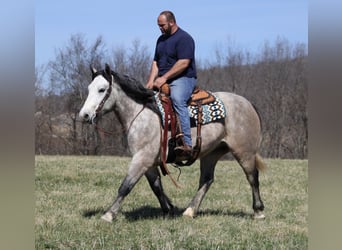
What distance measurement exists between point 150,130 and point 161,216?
1.21m

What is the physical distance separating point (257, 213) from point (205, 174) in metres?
0.90

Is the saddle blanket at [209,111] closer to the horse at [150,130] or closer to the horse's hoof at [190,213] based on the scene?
the horse at [150,130]

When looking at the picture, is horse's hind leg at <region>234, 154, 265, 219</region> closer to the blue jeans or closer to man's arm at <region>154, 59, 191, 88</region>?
the blue jeans

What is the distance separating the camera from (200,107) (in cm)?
561

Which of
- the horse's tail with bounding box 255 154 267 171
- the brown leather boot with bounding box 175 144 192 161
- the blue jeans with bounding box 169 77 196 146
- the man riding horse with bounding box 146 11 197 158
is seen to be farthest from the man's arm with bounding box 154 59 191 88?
the horse's tail with bounding box 255 154 267 171

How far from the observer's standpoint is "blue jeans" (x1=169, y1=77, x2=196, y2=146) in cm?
538

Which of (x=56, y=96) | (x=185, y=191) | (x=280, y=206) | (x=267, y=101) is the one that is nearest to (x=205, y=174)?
(x=280, y=206)

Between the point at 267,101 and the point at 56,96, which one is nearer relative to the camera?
the point at 56,96

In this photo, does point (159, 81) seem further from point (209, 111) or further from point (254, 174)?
point (254, 174)

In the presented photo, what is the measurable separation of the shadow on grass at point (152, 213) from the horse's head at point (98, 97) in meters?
1.38
